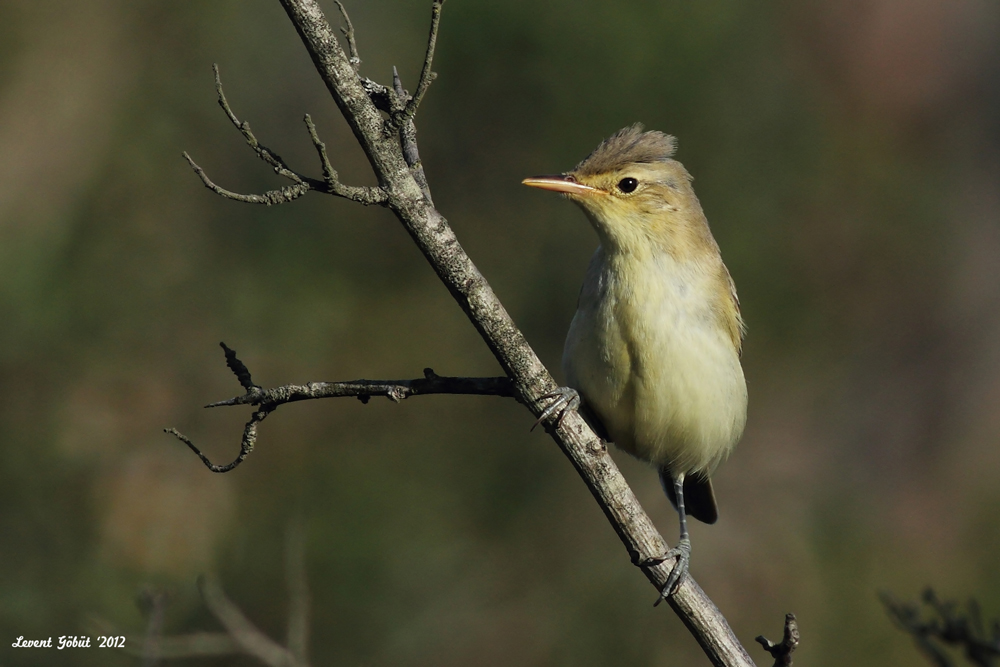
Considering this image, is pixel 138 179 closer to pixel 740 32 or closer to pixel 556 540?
pixel 556 540

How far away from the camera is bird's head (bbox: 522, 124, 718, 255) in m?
3.46

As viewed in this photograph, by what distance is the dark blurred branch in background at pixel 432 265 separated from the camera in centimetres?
213

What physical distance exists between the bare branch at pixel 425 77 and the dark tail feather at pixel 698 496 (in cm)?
261

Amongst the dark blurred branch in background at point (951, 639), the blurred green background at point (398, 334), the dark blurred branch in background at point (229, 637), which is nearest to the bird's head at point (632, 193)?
the dark blurred branch in background at point (229, 637)

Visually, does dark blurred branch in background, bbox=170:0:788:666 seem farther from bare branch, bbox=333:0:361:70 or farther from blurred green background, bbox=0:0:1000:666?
blurred green background, bbox=0:0:1000:666

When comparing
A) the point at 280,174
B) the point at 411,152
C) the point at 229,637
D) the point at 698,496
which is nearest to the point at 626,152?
the point at 411,152

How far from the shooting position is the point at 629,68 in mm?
6148

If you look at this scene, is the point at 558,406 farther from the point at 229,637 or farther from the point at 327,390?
the point at 229,637

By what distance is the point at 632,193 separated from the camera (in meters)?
3.52

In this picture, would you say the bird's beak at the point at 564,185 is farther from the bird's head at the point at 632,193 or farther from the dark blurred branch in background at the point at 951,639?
the dark blurred branch in background at the point at 951,639

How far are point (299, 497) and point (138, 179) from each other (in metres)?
2.34

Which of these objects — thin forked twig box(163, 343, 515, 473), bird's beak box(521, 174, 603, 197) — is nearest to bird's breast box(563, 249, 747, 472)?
bird's beak box(521, 174, 603, 197)

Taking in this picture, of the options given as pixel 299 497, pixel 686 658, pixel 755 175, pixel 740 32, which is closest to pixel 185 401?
pixel 299 497

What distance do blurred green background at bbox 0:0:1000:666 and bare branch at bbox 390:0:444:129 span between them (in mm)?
3207
